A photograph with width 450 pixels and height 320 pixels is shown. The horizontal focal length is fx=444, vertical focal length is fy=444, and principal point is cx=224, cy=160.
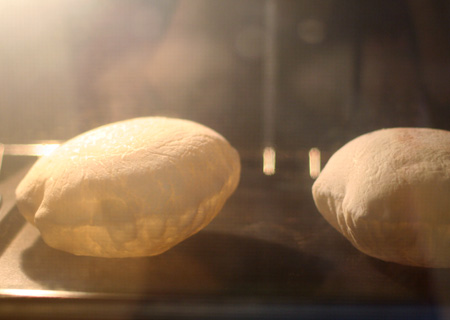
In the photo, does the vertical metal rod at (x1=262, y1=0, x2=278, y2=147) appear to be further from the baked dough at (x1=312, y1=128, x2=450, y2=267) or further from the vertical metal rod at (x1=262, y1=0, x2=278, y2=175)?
the baked dough at (x1=312, y1=128, x2=450, y2=267)

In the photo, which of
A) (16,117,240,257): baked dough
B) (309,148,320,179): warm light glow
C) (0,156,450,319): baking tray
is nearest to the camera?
(0,156,450,319): baking tray

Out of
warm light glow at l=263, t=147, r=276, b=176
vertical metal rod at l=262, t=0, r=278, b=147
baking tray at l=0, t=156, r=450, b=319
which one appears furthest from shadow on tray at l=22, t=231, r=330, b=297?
vertical metal rod at l=262, t=0, r=278, b=147

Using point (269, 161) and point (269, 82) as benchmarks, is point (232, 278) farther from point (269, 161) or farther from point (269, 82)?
point (269, 82)

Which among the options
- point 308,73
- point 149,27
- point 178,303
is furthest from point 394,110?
point 178,303

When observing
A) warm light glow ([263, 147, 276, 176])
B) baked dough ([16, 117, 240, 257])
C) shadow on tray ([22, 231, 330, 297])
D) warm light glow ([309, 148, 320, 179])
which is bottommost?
warm light glow ([263, 147, 276, 176])

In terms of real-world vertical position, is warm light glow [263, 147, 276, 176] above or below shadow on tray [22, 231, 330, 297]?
below

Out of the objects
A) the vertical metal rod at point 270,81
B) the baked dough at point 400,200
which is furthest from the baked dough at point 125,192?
the vertical metal rod at point 270,81
